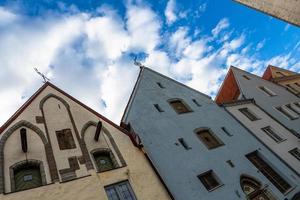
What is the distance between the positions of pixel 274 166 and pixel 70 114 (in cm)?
1459

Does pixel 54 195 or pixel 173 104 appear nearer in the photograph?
Answer: pixel 54 195

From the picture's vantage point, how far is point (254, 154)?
18016 millimetres

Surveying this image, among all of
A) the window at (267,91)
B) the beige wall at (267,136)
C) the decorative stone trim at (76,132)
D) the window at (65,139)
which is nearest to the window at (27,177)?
the window at (65,139)

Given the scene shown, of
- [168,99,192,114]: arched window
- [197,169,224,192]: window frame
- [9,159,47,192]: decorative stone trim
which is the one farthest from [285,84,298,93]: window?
[9,159,47,192]: decorative stone trim

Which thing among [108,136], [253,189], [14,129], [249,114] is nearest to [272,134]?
[249,114]

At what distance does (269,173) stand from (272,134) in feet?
16.8

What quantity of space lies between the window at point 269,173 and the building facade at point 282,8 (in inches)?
453

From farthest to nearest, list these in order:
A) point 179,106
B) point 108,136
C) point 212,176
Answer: point 179,106
point 212,176
point 108,136

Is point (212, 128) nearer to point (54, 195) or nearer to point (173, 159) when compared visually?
point (173, 159)

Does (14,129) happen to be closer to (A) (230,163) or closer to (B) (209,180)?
(B) (209,180)

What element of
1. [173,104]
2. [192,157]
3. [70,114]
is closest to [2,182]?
[70,114]

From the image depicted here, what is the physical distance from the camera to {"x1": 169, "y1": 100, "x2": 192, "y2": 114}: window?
62.4 feet

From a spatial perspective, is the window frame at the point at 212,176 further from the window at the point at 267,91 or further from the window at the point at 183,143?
the window at the point at 267,91

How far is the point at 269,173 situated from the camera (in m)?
17.0
